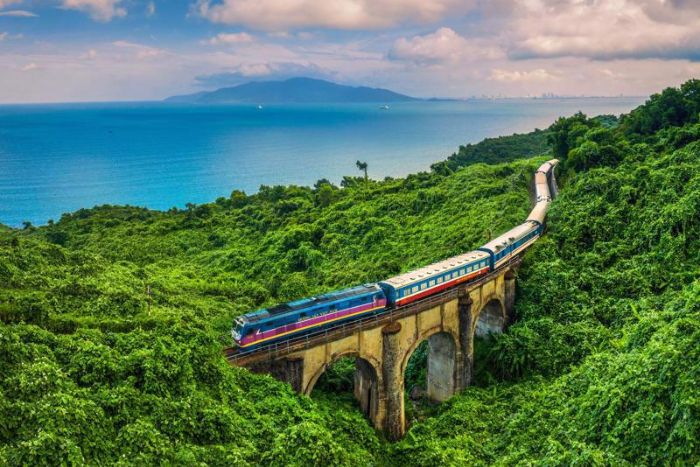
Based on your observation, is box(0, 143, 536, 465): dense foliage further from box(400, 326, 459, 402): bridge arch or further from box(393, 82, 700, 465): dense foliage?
box(400, 326, 459, 402): bridge arch

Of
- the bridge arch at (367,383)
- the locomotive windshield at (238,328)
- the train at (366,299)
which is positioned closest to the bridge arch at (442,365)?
the train at (366,299)

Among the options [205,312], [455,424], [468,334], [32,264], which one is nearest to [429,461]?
[455,424]

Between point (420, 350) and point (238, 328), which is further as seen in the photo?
point (420, 350)

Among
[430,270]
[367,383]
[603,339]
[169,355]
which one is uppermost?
[430,270]

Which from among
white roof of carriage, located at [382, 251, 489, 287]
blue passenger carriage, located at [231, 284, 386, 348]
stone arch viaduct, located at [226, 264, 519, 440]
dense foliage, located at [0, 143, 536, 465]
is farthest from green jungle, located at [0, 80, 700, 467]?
white roof of carriage, located at [382, 251, 489, 287]

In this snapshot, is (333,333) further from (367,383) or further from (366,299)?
(367,383)

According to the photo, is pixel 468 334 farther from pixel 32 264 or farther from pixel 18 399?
pixel 32 264

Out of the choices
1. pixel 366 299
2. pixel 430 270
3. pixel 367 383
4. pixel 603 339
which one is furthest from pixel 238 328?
pixel 603 339
